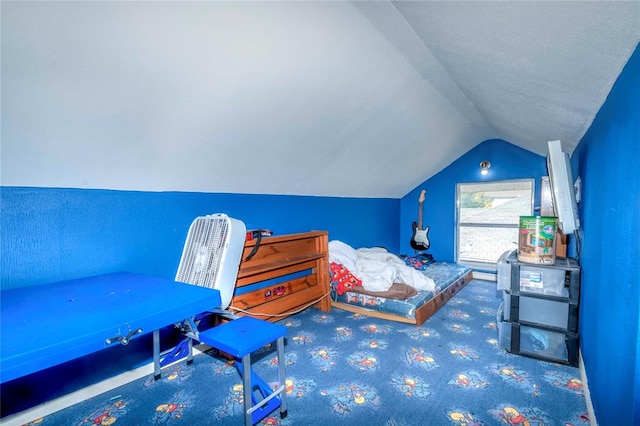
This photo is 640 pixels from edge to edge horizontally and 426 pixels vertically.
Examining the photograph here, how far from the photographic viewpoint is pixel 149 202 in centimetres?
229

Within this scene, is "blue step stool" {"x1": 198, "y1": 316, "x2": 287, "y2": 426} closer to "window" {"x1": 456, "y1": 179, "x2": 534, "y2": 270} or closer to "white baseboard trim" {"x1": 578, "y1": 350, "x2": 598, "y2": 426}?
"white baseboard trim" {"x1": 578, "y1": 350, "x2": 598, "y2": 426}

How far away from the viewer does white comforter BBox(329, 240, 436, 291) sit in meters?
3.38

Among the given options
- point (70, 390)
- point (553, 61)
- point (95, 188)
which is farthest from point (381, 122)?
point (70, 390)

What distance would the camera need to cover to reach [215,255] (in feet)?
6.79

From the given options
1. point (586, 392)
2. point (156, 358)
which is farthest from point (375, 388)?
point (156, 358)

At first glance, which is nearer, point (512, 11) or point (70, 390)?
point (512, 11)

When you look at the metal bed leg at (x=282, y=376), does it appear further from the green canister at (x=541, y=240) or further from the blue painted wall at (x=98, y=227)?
the green canister at (x=541, y=240)

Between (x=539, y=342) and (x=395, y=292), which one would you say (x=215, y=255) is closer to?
(x=395, y=292)

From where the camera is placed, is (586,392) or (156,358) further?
(156,358)

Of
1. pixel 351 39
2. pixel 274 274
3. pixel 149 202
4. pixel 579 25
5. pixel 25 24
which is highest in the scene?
pixel 351 39

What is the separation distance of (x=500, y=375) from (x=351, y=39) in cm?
248

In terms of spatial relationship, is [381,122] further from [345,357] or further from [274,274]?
[345,357]

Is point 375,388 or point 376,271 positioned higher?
point 376,271

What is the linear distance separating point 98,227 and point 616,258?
284 centimetres
